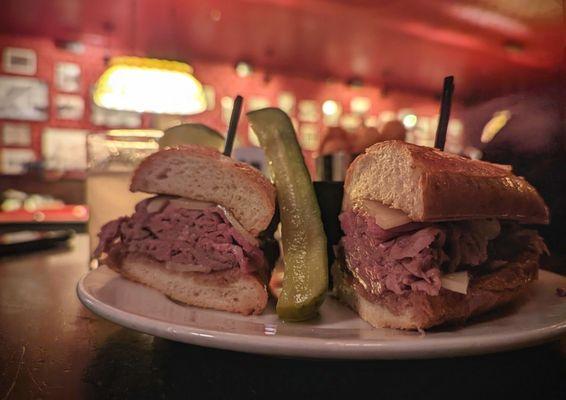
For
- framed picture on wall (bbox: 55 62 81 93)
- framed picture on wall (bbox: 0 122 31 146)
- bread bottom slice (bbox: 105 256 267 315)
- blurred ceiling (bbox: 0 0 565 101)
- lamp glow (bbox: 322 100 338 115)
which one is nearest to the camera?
bread bottom slice (bbox: 105 256 267 315)

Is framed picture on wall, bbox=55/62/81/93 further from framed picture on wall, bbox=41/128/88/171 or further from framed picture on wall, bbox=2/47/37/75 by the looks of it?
framed picture on wall, bbox=41/128/88/171

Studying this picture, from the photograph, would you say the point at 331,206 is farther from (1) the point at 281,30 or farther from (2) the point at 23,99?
(2) the point at 23,99

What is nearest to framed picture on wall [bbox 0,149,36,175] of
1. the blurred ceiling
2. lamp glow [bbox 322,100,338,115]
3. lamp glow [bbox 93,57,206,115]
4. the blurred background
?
the blurred background

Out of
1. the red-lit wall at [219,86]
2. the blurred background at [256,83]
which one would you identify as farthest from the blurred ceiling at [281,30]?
the red-lit wall at [219,86]

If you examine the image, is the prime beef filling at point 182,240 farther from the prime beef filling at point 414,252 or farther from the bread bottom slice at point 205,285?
the prime beef filling at point 414,252

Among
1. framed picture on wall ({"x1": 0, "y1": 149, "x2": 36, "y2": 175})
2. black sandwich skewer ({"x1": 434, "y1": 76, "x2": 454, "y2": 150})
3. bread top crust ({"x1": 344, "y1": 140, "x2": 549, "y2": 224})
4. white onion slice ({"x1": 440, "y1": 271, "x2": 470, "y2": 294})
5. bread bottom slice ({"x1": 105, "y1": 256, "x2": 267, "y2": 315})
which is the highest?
black sandwich skewer ({"x1": 434, "y1": 76, "x2": 454, "y2": 150})
